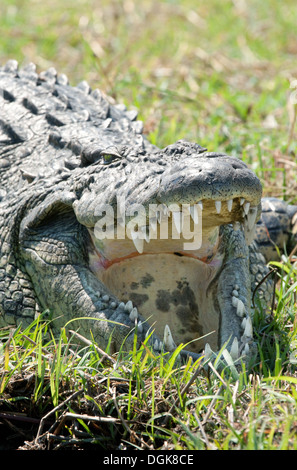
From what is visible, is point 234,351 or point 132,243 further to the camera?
point 132,243

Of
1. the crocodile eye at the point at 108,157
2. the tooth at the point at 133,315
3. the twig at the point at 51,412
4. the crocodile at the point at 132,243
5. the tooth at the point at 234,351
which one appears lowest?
the twig at the point at 51,412

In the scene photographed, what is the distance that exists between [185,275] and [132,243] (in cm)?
35

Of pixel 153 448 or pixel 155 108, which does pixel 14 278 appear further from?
pixel 155 108

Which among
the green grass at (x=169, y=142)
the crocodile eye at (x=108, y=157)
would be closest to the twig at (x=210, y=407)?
the green grass at (x=169, y=142)

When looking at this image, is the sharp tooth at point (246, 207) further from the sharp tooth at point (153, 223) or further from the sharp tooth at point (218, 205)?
the sharp tooth at point (153, 223)

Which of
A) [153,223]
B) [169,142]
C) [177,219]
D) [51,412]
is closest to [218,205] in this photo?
[177,219]

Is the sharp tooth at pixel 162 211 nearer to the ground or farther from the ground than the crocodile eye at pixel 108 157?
nearer to the ground

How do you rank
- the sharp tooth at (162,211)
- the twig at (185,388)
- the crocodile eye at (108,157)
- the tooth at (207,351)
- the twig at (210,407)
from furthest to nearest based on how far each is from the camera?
the crocodile eye at (108,157) → the tooth at (207,351) → the sharp tooth at (162,211) → the twig at (185,388) → the twig at (210,407)

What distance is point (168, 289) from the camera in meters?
3.19

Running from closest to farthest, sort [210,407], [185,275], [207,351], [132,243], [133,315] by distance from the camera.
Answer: [210,407], [207,351], [133,315], [132,243], [185,275]

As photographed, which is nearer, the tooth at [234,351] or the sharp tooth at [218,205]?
the sharp tooth at [218,205]

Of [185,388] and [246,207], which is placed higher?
[246,207]

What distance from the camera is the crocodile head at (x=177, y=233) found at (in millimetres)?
2543

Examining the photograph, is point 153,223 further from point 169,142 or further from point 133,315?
point 169,142
